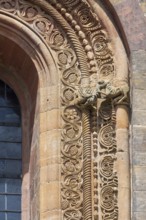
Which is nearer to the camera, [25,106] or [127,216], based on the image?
[127,216]

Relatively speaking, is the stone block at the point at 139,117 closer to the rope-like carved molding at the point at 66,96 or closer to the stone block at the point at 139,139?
the stone block at the point at 139,139

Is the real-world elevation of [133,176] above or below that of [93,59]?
below

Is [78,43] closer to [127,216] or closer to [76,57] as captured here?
[76,57]

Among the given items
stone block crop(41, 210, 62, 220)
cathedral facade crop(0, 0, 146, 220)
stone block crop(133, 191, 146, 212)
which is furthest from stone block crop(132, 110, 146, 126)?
stone block crop(41, 210, 62, 220)

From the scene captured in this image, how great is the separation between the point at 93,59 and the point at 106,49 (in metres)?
0.23

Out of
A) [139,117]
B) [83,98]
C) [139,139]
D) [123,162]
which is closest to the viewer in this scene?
[123,162]

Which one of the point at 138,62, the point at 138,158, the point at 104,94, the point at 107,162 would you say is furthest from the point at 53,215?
the point at 138,62

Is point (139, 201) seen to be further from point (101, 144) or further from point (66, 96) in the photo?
point (66, 96)

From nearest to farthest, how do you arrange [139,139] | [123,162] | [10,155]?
[123,162] → [139,139] → [10,155]

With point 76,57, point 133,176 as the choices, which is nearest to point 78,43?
point 76,57

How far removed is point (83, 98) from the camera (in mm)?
27203

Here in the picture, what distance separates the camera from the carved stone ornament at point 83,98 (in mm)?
26781

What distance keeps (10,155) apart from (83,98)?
1.63 m

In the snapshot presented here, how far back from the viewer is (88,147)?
88.6ft
